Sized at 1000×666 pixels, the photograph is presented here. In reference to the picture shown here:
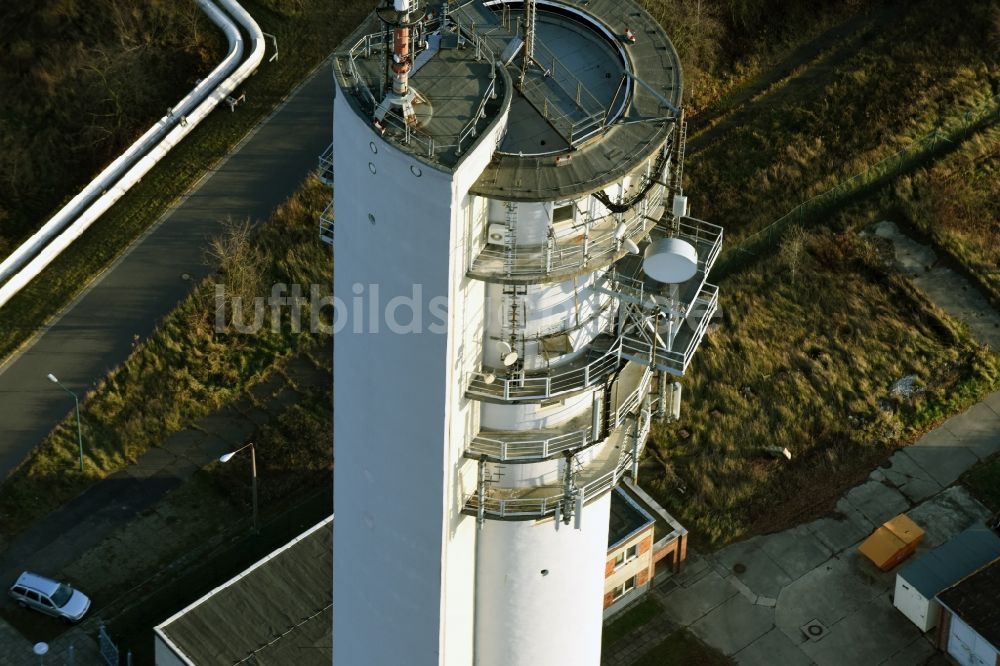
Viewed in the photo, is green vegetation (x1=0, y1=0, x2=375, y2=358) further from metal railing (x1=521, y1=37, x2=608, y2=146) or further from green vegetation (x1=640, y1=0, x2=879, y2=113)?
metal railing (x1=521, y1=37, x2=608, y2=146)

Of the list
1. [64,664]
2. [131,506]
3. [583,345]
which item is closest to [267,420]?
[131,506]

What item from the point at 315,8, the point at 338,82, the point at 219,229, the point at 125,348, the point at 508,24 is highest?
the point at 315,8

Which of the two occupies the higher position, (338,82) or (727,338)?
(727,338)

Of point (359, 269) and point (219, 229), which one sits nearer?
point (359, 269)

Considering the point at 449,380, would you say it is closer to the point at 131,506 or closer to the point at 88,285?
the point at 131,506

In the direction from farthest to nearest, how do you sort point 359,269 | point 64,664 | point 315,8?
point 315,8 → point 64,664 → point 359,269

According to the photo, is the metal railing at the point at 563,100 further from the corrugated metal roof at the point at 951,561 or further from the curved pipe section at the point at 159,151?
the curved pipe section at the point at 159,151

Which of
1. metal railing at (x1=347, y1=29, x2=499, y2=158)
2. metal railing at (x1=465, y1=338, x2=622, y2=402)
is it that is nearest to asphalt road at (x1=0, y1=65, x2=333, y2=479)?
metal railing at (x1=465, y1=338, x2=622, y2=402)

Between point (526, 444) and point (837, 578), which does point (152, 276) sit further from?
point (526, 444)
